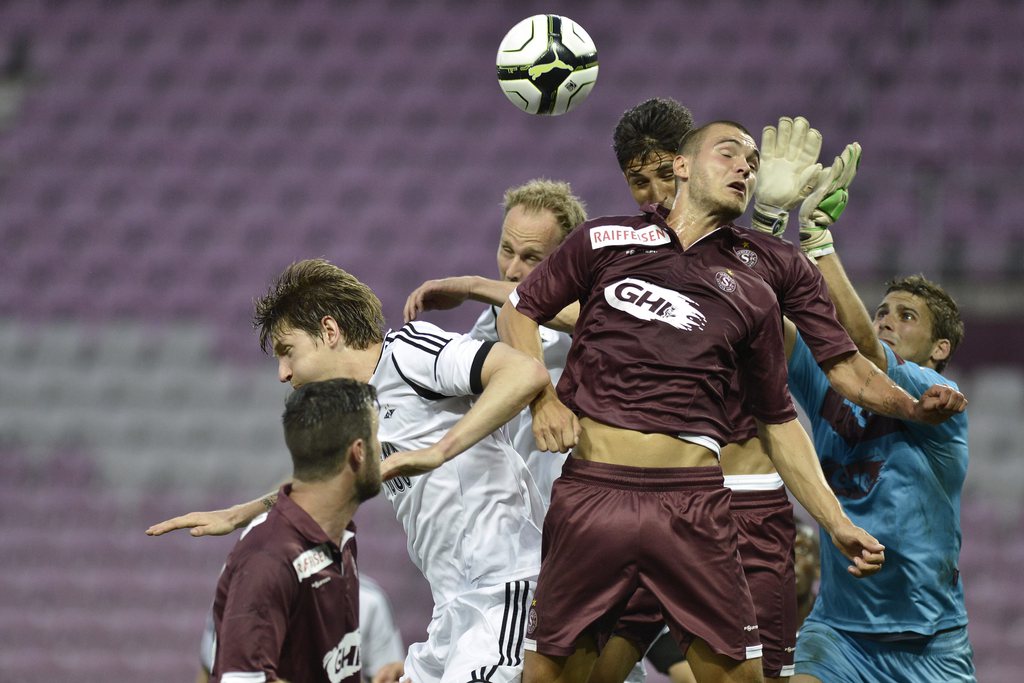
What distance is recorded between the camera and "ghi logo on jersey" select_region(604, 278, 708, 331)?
3.48 meters

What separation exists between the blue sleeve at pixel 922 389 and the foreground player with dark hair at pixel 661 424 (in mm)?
978

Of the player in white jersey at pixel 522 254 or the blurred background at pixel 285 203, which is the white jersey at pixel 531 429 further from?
the blurred background at pixel 285 203

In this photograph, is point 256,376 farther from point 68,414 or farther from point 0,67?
point 0,67

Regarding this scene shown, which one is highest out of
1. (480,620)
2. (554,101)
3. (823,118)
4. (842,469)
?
(823,118)

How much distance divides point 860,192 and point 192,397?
5.64 meters

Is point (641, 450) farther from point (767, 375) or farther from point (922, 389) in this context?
point (922, 389)

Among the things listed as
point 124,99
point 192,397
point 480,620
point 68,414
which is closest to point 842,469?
point 480,620

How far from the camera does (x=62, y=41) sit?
1160cm

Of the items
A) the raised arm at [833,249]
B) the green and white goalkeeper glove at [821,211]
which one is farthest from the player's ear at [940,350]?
the green and white goalkeeper glove at [821,211]

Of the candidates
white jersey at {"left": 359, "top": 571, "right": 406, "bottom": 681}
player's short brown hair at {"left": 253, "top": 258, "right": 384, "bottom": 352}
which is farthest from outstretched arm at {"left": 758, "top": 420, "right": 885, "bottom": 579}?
white jersey at {"left": 359, "top": 571, "right": 406, "bottom": 681}

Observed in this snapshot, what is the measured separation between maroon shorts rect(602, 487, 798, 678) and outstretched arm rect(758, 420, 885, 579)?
31 cm

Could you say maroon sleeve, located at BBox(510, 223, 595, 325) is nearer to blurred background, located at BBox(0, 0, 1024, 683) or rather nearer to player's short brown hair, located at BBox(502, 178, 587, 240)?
player's short brown hair, located at BBox(502, 178, 587, 240)

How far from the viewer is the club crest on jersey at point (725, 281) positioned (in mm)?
3535

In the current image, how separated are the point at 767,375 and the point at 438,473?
1.05 meters
